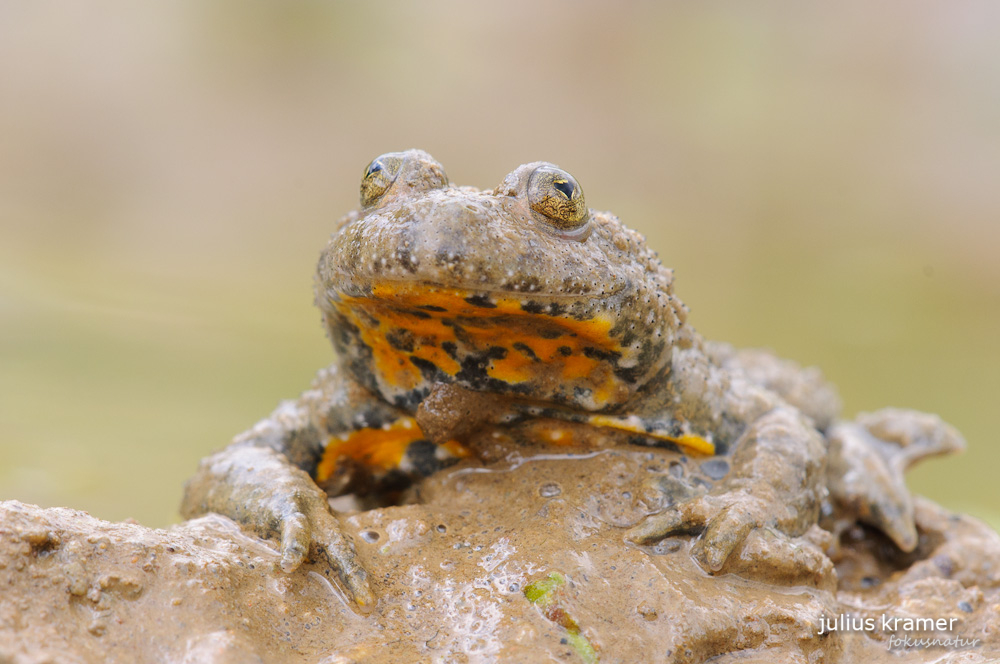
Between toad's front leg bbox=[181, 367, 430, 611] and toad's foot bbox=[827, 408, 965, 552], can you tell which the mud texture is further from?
toad's foot bbox=[827, 408, 965, 552]

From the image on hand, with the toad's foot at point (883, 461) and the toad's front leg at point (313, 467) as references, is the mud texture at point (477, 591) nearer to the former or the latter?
the toad's front leg at point (313, 467)

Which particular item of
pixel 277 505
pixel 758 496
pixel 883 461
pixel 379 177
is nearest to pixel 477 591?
pixel 277 505

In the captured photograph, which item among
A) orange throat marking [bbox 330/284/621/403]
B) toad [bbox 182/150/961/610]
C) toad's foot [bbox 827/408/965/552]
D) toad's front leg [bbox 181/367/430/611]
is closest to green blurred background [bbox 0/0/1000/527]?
toad's foot [bbox 827/408/965/552]

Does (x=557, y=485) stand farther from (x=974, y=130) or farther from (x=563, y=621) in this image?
(x=974, y=130)

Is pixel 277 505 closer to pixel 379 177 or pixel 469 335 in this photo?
pixel 469 335

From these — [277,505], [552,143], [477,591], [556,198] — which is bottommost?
[477,591]

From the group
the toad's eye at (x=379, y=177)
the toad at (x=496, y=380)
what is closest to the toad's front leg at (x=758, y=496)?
the toad at (x=496, y=380)
